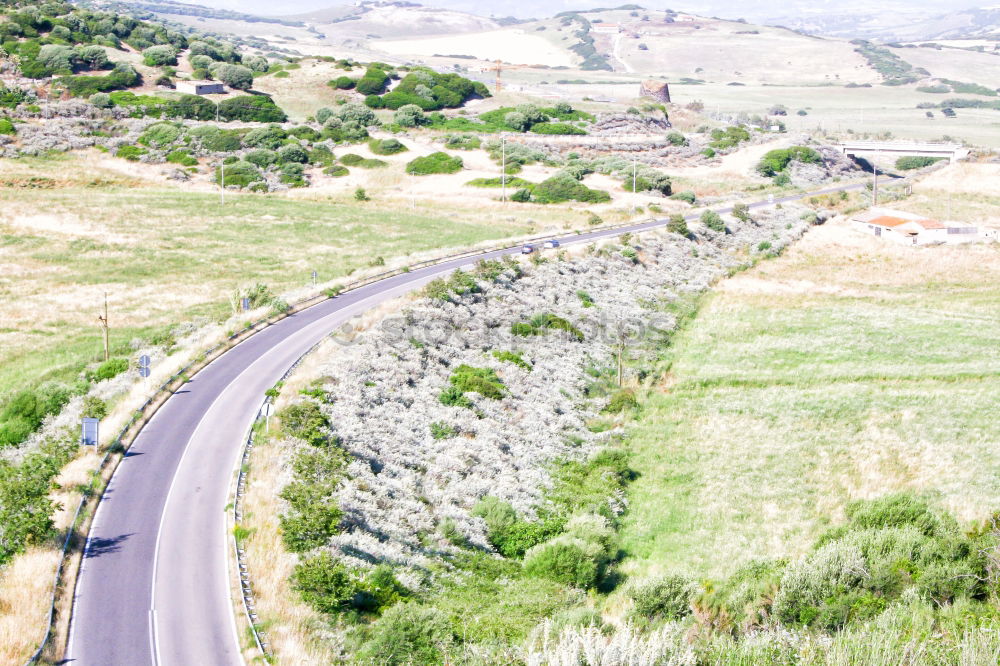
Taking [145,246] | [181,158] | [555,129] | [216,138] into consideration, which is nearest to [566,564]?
[145,246]

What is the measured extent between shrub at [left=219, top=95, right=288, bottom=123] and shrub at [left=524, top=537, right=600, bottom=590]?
115 m

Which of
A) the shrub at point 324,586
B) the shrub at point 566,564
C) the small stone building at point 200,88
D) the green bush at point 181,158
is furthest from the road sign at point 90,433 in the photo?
the small stone building at point 200,88

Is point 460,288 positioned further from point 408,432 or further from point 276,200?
point 276,200

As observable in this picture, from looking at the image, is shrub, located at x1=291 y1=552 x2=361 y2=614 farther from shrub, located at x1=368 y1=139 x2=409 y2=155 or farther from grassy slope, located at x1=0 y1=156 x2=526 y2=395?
shrub, located at x1=368 y1=139 x2=409 y2=155

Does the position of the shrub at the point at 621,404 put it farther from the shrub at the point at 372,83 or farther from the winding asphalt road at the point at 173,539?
the shrub at the point at 372,83

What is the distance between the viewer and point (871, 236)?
9762cm

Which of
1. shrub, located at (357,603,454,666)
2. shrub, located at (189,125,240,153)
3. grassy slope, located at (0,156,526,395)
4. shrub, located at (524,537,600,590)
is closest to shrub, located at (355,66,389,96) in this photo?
shrub, located at (189,125,240,153)

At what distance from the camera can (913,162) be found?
161m

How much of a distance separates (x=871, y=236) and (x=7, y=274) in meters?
85.7

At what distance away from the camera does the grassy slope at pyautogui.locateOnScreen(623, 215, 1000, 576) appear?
34.9 m

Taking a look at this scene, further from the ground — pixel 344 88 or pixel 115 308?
pixel 344 88

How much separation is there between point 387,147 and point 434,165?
28.2 feet

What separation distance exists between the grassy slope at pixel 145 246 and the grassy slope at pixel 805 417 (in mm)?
28986

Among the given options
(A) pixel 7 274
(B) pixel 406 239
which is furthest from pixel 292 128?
(A) pixel 7 274
